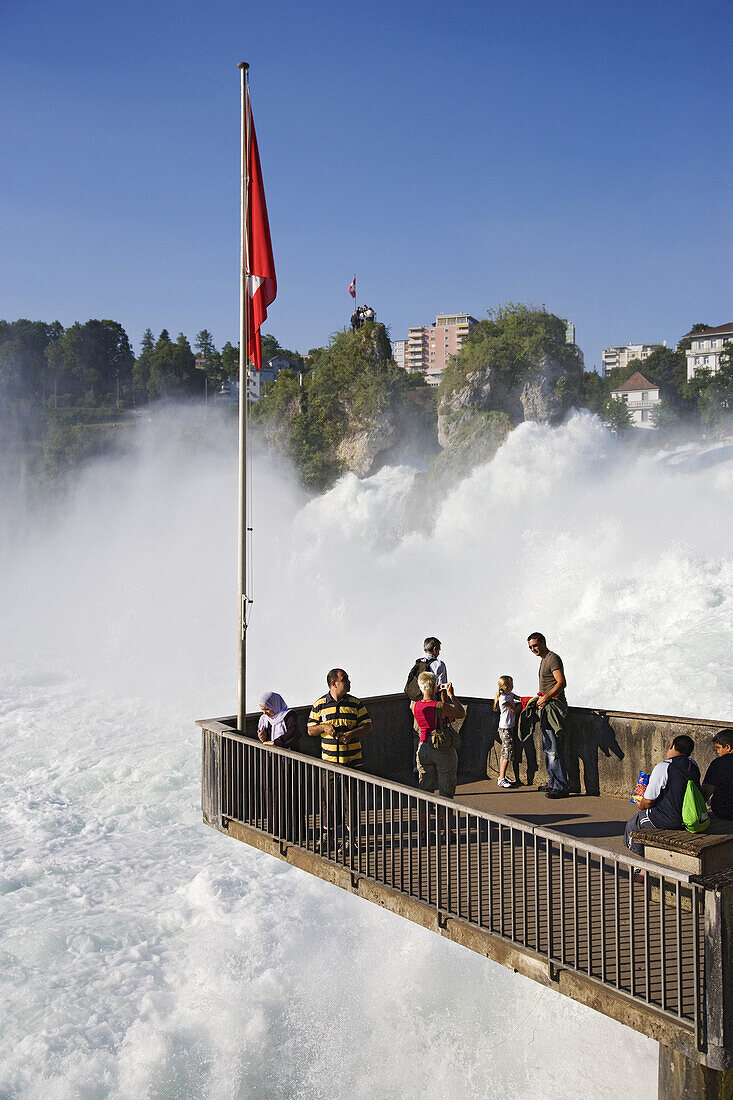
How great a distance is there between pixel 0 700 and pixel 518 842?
111 feet

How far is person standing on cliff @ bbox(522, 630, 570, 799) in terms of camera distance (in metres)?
10.5

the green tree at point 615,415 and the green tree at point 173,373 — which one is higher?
the green tree at point 173,373

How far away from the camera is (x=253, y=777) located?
10.1 metres

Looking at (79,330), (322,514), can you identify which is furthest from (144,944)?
(79,330)

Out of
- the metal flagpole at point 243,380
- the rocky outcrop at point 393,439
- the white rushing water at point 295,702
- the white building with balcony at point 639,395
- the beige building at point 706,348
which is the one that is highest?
the beige building at point 706,348

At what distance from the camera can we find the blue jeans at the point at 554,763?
1064cm

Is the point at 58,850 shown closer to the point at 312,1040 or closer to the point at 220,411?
the point at 312,1040

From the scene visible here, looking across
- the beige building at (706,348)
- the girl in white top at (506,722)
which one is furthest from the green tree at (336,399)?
the girl in white top at (506,722)

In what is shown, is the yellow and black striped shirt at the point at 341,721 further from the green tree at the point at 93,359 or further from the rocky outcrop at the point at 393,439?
the green tree at the point at 93,359

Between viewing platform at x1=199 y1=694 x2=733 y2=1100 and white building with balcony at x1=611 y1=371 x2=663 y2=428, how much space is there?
335ft

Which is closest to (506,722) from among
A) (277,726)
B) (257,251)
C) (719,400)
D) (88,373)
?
(277,726)

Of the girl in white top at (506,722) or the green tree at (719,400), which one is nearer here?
the girl in white top at (506,722)

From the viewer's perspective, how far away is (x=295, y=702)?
36125 millimetres

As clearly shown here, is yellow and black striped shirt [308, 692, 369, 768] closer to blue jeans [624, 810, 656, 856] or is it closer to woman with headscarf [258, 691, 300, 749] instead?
woman with headscarf [258, 691, 300, 749]
